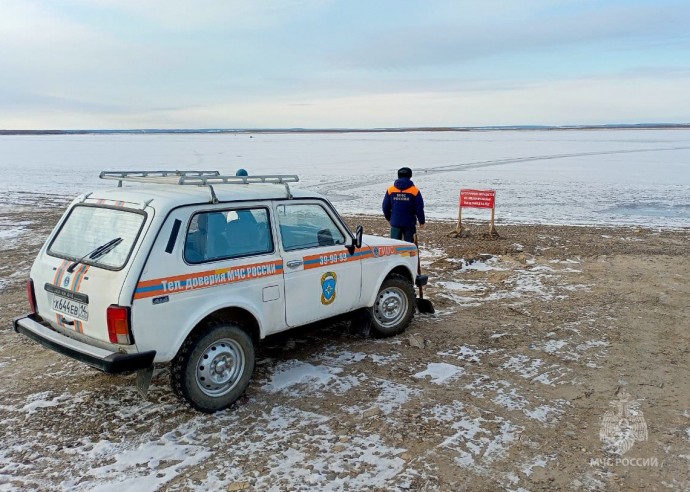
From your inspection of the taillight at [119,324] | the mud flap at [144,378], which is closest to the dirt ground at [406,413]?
the mud flap at [144,378]

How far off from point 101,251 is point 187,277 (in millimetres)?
705

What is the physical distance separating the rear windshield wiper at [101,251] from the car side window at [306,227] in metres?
1.41

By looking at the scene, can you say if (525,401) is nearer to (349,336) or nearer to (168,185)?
(349,336)

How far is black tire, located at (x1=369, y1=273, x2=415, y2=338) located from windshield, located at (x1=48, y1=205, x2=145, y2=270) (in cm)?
275

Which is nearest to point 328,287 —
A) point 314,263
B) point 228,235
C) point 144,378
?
point 314,263

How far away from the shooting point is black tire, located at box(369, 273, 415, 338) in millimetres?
6234

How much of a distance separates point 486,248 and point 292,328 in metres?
6.78

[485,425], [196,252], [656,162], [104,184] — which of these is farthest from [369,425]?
[656,162]

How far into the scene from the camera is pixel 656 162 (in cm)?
3553

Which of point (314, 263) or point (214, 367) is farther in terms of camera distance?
point (314, 263)

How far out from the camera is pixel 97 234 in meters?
4.49

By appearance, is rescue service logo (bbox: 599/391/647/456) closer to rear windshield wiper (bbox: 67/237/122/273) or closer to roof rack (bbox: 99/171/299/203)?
roof rack (bbox: 99/171/299/203)

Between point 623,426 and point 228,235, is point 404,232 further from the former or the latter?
point 623,426

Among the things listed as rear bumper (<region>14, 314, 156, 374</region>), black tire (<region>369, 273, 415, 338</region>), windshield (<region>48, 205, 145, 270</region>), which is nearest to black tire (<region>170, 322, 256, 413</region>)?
rear bumper (<region>14, 314, 156, 374</region>)
